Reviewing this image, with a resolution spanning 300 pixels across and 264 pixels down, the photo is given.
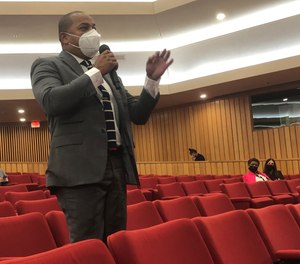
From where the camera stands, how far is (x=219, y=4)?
30.6 ft

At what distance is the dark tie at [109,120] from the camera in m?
1.80

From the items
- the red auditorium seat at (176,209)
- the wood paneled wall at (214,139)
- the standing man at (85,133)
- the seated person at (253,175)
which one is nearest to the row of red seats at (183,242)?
the standing man at (85,133)

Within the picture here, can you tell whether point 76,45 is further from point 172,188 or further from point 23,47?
point 23,47

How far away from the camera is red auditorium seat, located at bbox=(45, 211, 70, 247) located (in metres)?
2.37

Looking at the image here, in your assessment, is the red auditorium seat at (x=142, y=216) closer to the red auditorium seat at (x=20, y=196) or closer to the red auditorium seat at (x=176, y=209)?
the red auditorium seat at (x=176, y=209)

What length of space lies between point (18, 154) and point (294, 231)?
13464 millimetres

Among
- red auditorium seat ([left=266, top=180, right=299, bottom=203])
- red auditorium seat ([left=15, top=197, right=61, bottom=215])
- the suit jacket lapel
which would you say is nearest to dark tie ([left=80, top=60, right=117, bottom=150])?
the suit jacket lapel

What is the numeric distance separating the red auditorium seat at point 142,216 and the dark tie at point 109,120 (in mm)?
1098

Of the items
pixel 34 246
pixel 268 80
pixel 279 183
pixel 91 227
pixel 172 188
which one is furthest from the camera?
pixel 268 80

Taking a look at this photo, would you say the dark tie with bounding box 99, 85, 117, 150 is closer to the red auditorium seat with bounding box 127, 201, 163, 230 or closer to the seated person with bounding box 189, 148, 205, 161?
the red auditorium seat with bounding box 127, 201, 163, 230

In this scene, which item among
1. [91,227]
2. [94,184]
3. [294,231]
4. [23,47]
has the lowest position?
[294,231]

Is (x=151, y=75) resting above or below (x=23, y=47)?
below

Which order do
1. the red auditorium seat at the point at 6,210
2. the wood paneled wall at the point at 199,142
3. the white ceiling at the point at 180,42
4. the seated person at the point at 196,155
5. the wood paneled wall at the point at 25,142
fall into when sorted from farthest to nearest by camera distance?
1. the wood paneled wall at the point at 25,142
2. the seated person at the point at 196,155
3. the wood paneled wall at the point at 199,142
4. the white ceiling at the point at 180,42
5. the red auditorium seat at the point at 6,210

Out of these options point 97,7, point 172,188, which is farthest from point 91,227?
point 97,7
